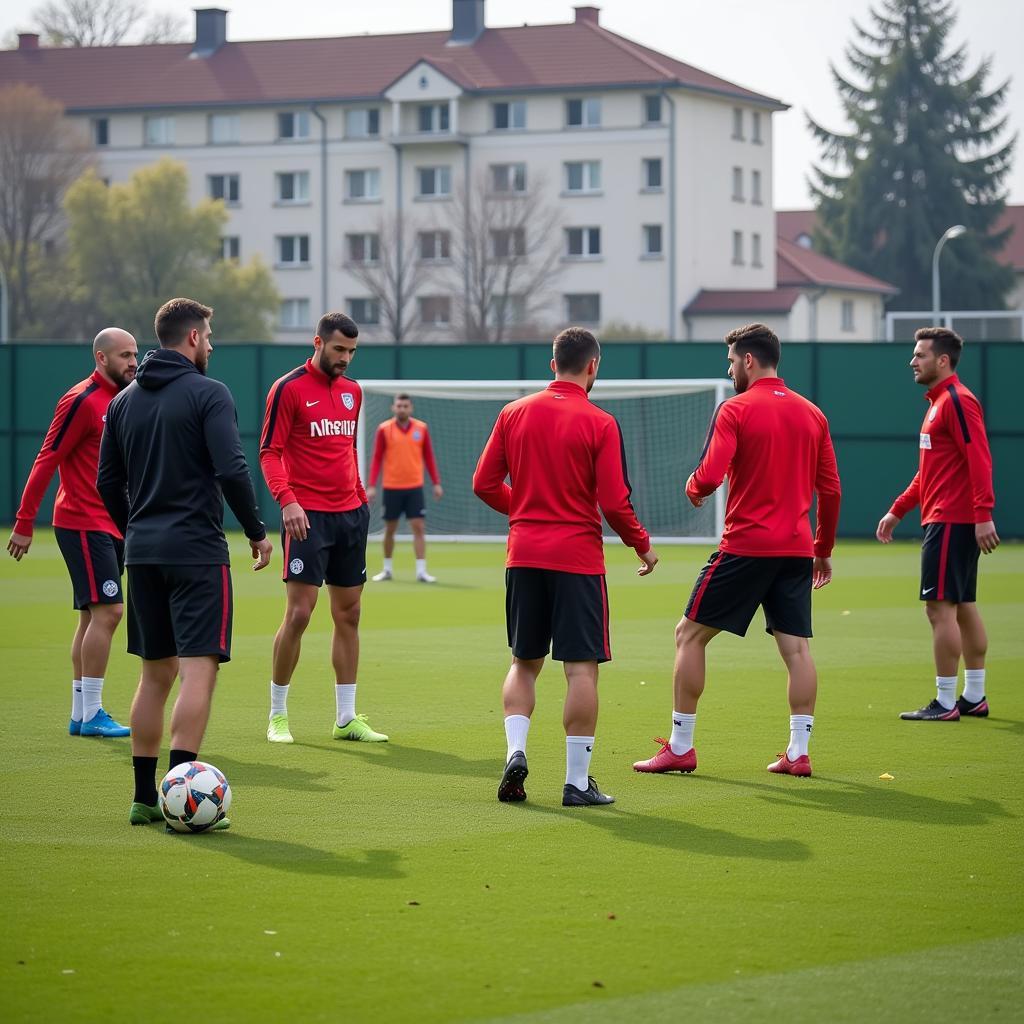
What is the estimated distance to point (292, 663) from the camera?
9.56m

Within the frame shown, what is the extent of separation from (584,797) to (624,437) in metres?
21.1

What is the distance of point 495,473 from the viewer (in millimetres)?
7988

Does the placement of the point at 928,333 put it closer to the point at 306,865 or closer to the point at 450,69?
the point at 306,865

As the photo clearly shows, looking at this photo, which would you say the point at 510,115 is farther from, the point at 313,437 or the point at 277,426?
the point at 277,426

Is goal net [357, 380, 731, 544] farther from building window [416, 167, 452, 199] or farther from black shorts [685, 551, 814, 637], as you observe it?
building window [416, 167, 452, 199]

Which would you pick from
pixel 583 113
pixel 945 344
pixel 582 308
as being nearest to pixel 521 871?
pixel 945 344

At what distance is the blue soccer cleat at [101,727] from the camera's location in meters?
9.66

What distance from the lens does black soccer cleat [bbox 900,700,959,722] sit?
1024 cm

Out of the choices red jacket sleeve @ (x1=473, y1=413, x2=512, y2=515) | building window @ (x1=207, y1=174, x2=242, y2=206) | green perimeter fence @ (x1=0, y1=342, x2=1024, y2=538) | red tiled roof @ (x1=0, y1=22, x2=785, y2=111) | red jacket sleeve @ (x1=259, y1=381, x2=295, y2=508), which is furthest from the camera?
building window @ (x1=207, y1=174, x2=242, y2=206)

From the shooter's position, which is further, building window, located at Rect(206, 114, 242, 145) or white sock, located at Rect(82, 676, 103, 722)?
building window, located at Rect(206, 114, 242, 145)

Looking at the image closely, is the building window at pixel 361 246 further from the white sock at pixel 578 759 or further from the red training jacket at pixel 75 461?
the white sock at pixel 578 759

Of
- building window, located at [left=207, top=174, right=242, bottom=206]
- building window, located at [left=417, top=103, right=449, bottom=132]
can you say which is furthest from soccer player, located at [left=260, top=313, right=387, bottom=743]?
building window, located at [left=207, top=174, right=242, bottom=206]

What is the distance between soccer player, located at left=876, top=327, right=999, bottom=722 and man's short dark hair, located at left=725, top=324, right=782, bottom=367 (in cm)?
214

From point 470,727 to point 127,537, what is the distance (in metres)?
3.18
